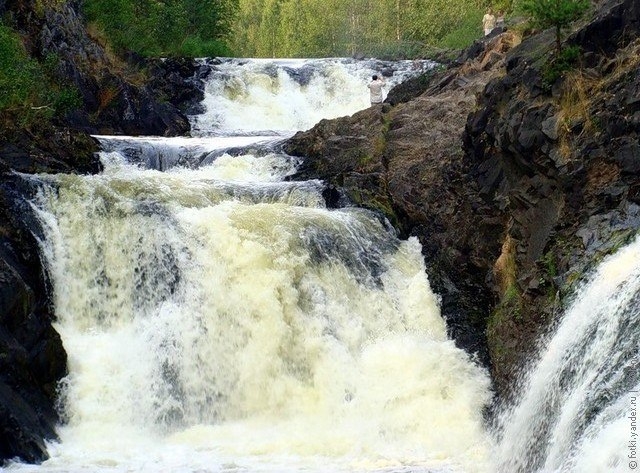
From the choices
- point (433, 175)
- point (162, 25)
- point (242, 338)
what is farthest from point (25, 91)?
point (162, 25)

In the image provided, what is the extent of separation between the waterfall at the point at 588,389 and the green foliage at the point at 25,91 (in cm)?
988

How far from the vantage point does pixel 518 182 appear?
13.0 meters

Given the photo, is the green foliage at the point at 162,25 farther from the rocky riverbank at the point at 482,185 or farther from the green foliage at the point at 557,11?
the green foliage at the point at 557,11

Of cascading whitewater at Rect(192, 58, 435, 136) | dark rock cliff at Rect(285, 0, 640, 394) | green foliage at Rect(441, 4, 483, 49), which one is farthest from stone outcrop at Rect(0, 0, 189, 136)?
green foliage at Rect(441, 4, 483, 49)

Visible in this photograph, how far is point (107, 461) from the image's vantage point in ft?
33.9

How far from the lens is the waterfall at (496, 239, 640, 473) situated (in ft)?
23.5

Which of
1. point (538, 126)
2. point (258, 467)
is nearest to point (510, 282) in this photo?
point (538, 126)

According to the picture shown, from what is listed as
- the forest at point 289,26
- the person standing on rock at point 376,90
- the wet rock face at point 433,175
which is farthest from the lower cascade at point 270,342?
the forest at point 289,26

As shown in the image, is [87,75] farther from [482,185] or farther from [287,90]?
[482,185]

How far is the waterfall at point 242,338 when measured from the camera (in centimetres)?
1108

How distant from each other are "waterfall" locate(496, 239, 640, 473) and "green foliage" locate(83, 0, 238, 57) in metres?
20.1

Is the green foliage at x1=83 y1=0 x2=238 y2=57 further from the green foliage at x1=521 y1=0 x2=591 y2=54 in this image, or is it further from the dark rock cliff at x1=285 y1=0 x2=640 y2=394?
the green foliage at x1=521 y1=0 x2=591 y2=54

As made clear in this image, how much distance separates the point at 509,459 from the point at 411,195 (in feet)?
23.0

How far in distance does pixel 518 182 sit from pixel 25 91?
8.66 metres
